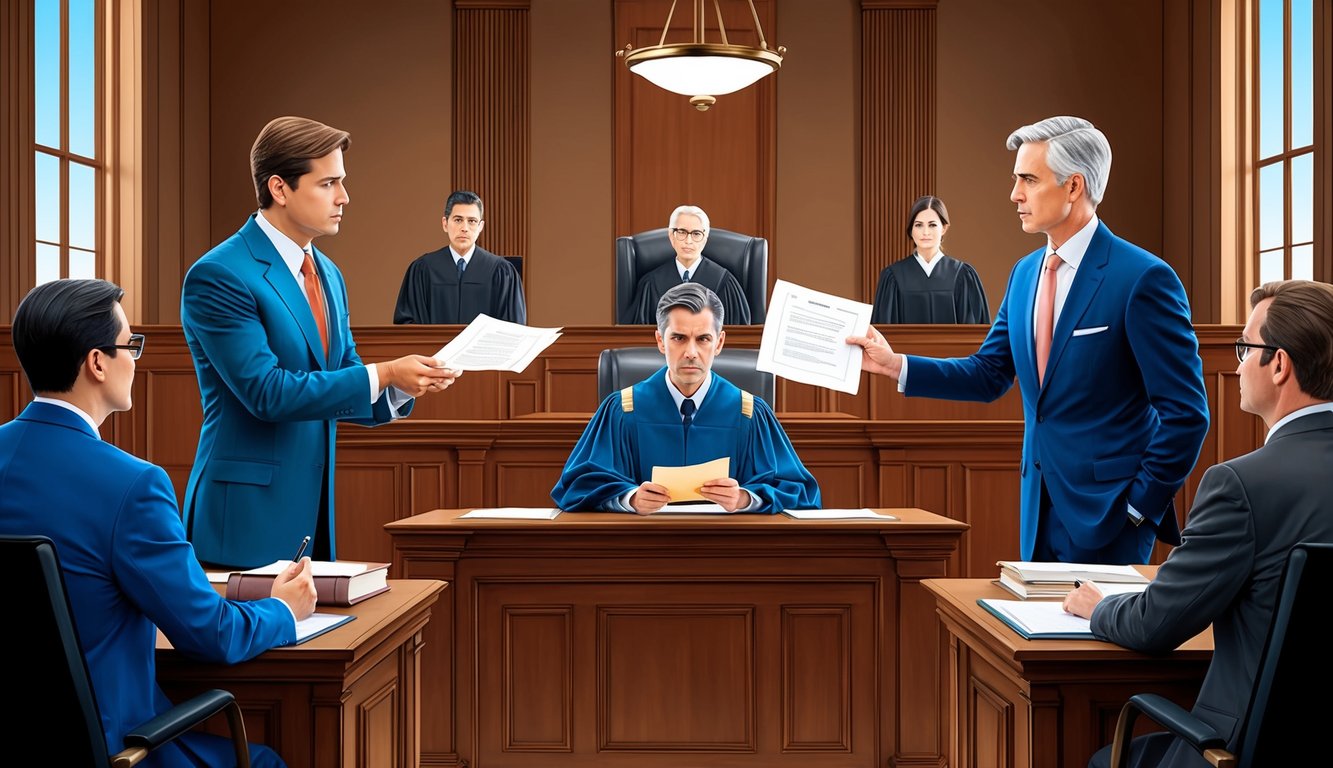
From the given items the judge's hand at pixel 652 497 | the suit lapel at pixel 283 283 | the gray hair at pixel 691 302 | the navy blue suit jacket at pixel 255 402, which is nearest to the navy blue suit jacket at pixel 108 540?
the navy blue suit jacket at pixel 255 402

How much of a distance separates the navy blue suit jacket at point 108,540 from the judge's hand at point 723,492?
1739mm

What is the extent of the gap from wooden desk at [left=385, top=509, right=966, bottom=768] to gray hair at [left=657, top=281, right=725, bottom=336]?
0.84 metres

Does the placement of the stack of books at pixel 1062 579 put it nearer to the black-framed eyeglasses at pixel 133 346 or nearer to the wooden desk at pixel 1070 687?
the wooden desk at pixel 1070 687

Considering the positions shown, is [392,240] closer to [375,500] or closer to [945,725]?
[375,500]

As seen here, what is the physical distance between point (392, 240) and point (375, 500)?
5.74 m

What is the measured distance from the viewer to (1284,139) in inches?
330

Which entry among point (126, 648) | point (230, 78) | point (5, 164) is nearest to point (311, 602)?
point (126, 648)

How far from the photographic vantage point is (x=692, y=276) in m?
7.05

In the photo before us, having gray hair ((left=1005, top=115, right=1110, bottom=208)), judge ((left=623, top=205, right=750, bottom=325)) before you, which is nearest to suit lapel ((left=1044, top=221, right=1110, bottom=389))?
gray hair ((left=1005, top=115, right=1110, bottom=208))

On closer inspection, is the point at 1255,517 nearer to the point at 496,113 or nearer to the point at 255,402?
the point at 255,402

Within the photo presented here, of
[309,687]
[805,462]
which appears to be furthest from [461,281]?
[309,687]

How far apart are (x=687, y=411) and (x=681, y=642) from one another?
94 cm

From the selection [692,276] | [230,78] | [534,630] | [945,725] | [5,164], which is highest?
[230,78]

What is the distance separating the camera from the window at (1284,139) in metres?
7.99
